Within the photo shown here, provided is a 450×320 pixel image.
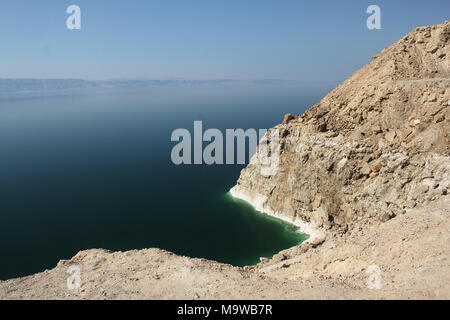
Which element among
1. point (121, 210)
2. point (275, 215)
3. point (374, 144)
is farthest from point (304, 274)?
point (121, 210)

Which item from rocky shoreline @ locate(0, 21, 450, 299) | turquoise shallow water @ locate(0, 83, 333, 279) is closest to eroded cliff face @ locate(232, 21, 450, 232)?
rocky shoreline @ locate(0, 21, 450, 299)

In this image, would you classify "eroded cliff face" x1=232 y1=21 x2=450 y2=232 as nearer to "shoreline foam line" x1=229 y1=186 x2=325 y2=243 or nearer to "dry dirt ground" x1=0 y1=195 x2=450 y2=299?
"shoreline foam line" x1=229 y1=186 x2=325 y2=243

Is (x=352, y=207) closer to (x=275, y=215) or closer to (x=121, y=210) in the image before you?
(x=275, y=215)

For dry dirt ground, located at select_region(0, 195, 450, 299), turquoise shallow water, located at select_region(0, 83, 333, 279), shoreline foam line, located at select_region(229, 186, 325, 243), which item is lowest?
turquoise shallow water, located at select_region(0, 83, 333, 279)

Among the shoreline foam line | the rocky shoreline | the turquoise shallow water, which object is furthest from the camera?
the shoreline foam line
